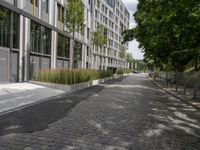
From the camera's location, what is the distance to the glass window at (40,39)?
85.9 ft

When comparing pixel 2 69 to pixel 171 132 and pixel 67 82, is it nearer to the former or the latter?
pixel 67 82

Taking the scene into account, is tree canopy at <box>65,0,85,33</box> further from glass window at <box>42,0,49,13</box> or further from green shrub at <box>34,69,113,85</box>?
green shrub at <box>34,69,113,85</box>

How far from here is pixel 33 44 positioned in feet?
86.0

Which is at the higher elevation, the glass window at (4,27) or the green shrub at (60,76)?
the glass window at (4,27)

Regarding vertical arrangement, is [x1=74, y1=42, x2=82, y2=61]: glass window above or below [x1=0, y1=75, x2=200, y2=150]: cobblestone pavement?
above

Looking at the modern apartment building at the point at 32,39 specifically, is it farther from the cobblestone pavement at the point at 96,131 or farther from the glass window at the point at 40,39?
the cobblestone pavement at the point at 96,131

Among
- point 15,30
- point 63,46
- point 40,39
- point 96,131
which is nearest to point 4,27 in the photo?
point 15,30

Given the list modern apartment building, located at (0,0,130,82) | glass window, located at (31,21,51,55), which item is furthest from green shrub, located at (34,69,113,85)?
glass window, located at (31,21,51,55)

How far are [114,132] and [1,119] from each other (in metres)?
3.50

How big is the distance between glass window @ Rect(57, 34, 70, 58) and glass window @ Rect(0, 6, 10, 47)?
39.3ft

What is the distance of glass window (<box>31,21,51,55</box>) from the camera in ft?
85.9

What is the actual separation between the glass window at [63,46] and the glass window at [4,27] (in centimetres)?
1199

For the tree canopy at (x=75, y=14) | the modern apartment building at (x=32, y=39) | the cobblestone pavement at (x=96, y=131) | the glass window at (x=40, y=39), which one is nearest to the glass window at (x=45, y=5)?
the modern apartment building at (x=32, y=39)

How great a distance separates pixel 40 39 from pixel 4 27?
23.6ft
